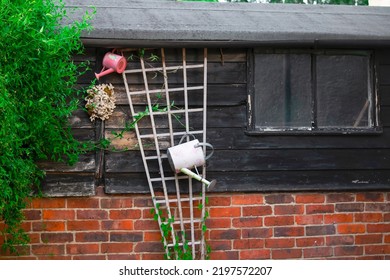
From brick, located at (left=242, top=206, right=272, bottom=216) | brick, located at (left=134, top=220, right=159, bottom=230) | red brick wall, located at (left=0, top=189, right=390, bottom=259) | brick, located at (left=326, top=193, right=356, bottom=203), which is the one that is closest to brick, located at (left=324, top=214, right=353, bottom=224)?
red brick wall, located at (left=0, top=189, right=390, bottom=259)

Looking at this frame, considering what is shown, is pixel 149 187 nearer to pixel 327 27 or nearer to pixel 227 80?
pixel 227 80

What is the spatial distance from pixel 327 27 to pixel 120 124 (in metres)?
2.08

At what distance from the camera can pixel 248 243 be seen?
5.69m

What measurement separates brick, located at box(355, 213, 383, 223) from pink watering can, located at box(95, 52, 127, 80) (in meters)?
2.49

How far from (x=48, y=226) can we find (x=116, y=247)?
601mm

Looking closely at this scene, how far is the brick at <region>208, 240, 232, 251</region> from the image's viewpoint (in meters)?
5.65

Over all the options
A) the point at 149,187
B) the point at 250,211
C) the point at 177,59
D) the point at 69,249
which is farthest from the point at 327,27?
the point at 69,249

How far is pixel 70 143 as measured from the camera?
534 centimetres

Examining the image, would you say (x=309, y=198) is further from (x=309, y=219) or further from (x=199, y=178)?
(x=199, y=178)

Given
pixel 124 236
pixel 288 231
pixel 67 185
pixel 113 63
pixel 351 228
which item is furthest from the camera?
pixel 351 228

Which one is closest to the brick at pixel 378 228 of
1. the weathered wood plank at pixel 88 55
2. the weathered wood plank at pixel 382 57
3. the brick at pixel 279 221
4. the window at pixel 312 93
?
the brick at pixel 279 221

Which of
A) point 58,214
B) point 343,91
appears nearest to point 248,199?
point 343,91

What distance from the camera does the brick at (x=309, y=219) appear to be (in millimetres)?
5758

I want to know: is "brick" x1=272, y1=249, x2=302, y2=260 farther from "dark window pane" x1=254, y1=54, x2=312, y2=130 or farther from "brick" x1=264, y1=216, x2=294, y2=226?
"dark window pane" x1=254, y1=54, x2=312, y2=130
